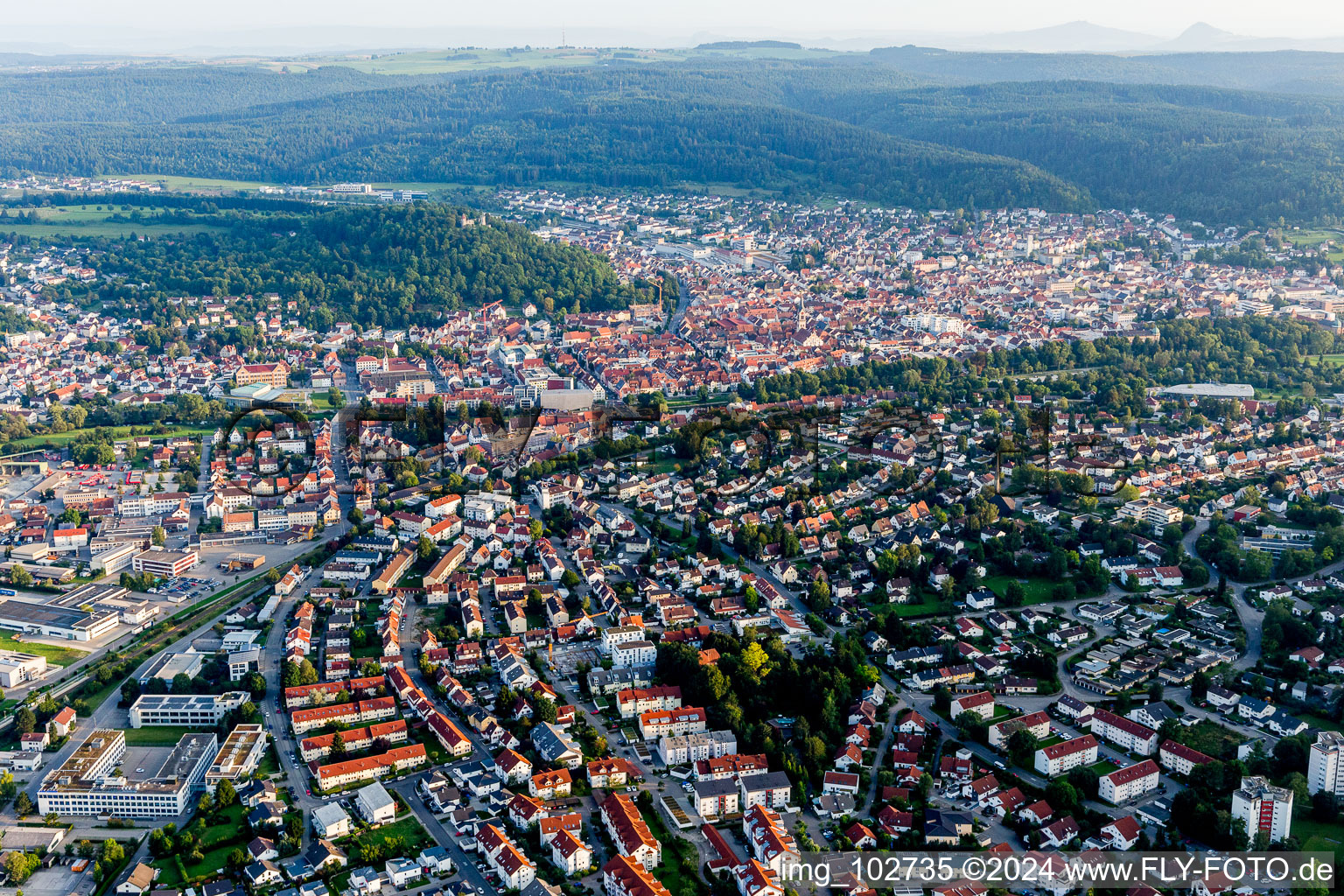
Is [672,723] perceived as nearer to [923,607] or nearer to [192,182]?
[923,607]

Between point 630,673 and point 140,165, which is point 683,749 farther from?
point 140,165

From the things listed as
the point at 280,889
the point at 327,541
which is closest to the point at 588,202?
the point at 327,541

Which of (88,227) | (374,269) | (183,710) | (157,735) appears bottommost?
(157,735)

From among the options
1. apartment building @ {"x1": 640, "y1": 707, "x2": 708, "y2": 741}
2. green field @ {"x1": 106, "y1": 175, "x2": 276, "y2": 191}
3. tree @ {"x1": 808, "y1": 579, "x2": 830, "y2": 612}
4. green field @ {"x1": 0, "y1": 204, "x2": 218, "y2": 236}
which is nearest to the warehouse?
apartment building @ {"x1": 640, "y1": 707, "x2": 708, "y2": 741}

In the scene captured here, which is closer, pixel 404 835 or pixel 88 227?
pixel 404 835

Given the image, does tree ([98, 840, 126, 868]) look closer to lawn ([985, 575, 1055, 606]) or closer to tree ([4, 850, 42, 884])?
tree ([4, 850, 42, 884])

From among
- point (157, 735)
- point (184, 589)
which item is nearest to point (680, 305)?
point (184, 589)
